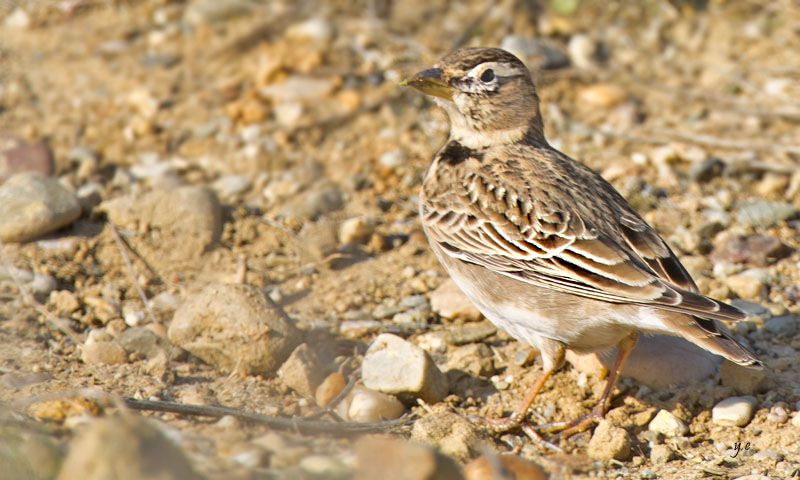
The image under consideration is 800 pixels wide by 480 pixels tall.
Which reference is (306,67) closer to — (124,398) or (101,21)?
(101,21)

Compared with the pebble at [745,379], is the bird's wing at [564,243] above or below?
above

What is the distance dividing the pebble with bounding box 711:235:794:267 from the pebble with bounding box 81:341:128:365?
3581 millimetres

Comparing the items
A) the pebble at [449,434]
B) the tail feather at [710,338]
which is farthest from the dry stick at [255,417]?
the tail feather at [710,338]

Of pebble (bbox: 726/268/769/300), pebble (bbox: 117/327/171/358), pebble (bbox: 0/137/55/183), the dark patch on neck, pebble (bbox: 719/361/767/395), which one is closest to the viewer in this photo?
pebble (bbox: 719/361/767/395)

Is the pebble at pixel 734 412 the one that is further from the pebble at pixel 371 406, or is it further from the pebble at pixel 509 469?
the pebble at pixel 371 406

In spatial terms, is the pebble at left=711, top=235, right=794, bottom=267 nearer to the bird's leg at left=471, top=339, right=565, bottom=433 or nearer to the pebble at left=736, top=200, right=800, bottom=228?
the pebble at left=736, top=200, right=800, bottom=228

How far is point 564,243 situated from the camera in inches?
195

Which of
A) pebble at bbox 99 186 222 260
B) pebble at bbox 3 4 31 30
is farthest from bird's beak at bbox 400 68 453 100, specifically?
pebble at bbox 3 4 31 30

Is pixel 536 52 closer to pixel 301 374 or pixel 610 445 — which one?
pixel 301 374

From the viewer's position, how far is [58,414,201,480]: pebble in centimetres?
320

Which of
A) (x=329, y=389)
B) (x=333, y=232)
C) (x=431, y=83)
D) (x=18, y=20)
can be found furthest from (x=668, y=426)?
(x=18, y=20)

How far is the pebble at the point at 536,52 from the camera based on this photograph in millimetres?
8172

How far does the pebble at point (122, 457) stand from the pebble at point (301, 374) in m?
1.93

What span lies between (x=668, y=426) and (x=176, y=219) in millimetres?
3332
